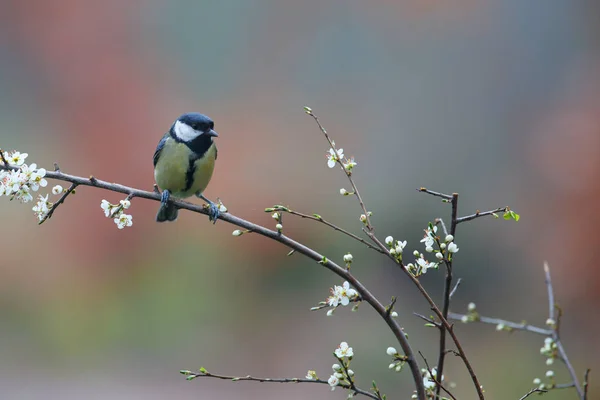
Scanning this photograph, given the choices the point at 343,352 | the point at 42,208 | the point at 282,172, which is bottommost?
the point at 343,352

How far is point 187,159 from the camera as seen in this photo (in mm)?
1453

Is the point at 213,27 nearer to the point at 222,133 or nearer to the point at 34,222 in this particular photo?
the point at 222,133

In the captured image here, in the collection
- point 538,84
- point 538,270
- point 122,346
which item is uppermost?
point 538,84

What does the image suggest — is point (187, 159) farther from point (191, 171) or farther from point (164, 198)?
point (164, 198)

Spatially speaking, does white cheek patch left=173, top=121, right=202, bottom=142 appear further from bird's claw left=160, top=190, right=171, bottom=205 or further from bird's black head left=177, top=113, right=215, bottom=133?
bird's claw left=160, top=190, right=171, bottom=205

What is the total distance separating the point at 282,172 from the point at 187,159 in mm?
1111

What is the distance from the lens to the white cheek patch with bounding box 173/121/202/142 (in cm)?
146

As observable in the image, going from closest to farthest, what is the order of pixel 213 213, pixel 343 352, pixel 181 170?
pixel 343 352 < pixel 213 213 < pixel 181 170

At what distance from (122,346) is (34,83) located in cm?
106

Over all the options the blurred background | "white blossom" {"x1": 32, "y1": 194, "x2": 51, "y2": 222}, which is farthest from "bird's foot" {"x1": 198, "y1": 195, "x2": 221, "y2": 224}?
the blurred background

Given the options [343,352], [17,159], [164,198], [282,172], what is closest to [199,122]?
[164,198]

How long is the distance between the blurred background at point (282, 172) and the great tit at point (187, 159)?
36.2 inches

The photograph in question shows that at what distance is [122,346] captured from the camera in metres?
2.47

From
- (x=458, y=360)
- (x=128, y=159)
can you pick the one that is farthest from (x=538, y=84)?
(x=128, y=159)
